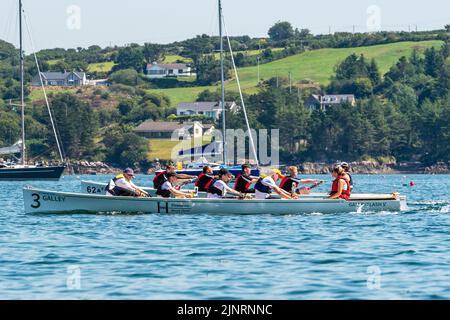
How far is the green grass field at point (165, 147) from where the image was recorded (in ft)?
534

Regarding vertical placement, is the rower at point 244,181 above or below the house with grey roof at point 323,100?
below

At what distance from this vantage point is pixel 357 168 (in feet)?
520

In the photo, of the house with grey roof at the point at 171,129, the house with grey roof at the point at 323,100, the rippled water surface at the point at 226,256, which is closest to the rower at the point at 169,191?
the rippled water surface at the point at 226,256

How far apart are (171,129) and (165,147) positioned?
25.3 ft

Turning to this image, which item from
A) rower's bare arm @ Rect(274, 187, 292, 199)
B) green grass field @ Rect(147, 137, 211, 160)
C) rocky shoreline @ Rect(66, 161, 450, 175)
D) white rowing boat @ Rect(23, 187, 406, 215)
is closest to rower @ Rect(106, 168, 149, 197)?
white rowing boat @ Rect(23, 187, 406, 215)

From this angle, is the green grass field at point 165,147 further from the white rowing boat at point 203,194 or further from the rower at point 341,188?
the rower at point 341,188

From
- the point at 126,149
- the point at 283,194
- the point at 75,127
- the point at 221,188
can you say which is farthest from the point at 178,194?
the point at 75,127

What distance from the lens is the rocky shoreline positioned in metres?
155

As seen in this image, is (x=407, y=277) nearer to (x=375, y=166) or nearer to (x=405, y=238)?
(x=405, y=238)

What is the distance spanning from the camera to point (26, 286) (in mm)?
22719

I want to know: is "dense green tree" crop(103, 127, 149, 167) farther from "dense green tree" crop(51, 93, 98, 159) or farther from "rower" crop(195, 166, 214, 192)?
"rower" crop(195, 166, 214, 192)

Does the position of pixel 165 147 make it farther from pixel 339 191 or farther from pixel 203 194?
pixel 339 191

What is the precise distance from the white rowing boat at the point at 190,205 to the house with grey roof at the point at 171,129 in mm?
129206
